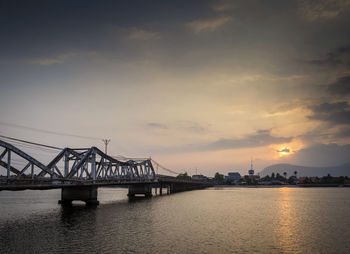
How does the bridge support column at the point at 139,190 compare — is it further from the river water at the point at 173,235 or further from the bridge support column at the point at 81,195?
the river water at the point at 173,235

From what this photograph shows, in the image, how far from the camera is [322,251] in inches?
1337

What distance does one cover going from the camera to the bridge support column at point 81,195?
3189 inches

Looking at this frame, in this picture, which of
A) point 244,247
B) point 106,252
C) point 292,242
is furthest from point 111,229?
point 292,242

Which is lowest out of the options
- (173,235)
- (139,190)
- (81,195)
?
(173,235)

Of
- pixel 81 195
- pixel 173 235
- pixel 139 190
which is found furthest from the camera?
pixel 139 190

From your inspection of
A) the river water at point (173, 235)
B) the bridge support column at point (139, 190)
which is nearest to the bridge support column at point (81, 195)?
the river water at point (173, 235)

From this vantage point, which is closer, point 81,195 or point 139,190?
point 81,195

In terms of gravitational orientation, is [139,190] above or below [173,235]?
above

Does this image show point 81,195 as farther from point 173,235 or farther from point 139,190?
point 139,190

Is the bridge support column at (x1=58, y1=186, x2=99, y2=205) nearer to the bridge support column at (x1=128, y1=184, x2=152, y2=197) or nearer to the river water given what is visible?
the river water

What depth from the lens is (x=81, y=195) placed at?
81.2 metres

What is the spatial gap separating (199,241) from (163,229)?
31.9 feet

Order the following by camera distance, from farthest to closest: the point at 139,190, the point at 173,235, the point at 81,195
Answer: the point at 139,190 < the point at 81,195 < the point at 173,235

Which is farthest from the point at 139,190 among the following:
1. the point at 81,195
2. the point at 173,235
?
the point at 173,235
